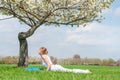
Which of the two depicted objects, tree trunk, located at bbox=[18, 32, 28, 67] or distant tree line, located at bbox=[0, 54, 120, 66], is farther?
distant tree line, located at bbox=[0, 54, 120, 66]

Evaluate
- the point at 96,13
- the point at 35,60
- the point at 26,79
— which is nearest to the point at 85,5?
the point at 96,13

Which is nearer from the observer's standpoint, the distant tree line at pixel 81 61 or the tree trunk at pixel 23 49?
the tree trunk at pixel 23 49

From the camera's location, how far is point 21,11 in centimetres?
3500

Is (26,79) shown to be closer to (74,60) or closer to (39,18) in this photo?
(39,18)

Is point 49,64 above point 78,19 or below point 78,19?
below

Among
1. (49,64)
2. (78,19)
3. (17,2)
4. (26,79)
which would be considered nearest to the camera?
(26,79)

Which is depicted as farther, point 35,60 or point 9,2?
point 35,60

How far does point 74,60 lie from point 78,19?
1000 inches

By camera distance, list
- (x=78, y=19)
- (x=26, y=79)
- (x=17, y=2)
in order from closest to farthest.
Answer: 1. (x=26, y=79)
2. (x=17, y=2)
3. (x=78, y=19)

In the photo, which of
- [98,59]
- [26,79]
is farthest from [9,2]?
[98,59]

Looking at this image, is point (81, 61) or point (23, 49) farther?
point (81, 61)

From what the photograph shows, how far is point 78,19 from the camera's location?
35.2 metres

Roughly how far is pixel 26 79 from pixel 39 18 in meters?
19.8

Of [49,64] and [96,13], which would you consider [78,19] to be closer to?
[96,13]
